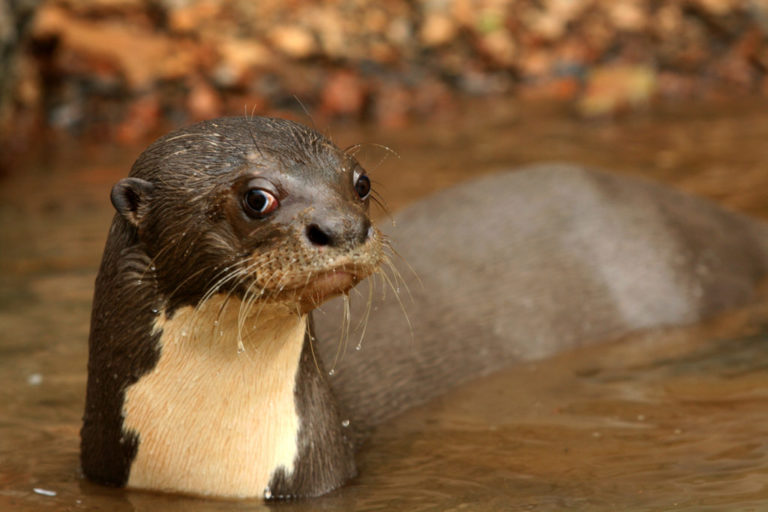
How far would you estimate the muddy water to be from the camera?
11.0ft

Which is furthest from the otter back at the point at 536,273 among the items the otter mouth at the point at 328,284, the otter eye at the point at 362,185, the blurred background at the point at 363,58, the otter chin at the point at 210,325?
the blurred background at the point at 363,58

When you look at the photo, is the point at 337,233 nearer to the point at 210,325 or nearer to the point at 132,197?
the point at 210,325

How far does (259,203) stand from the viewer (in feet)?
9.82

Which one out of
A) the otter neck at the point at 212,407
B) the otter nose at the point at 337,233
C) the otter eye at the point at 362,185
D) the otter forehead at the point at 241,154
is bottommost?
the otter neck at the point at 212,407

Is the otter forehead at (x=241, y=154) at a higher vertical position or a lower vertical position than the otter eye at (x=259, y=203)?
higher

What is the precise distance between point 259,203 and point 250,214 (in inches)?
1.5

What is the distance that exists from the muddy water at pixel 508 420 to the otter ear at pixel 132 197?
2.49ft

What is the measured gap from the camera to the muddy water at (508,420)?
3.36 m

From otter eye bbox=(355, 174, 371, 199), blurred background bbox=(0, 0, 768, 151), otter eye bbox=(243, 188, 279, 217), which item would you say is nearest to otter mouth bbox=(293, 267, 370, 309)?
otter eye bbox=(243, 188, 279, 217)

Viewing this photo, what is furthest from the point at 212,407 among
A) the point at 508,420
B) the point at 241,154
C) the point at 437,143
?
the point at 437,143

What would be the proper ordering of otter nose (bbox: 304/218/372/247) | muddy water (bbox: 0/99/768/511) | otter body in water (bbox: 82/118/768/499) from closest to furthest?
1. otter nose (bbox: 304/218/372/247)
2. otter body in water (bbox: 82/118/768/499)
3. muddy water (bbox: 0/99/768/511)

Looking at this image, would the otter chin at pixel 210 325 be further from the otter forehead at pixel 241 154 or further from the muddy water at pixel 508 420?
the muddy water at pixel 508 420

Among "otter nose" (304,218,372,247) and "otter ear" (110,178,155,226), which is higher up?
"otter ear" (110,178,155,226)

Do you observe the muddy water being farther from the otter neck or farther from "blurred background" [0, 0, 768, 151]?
"blurred background" [0, 0, 768, 151]
